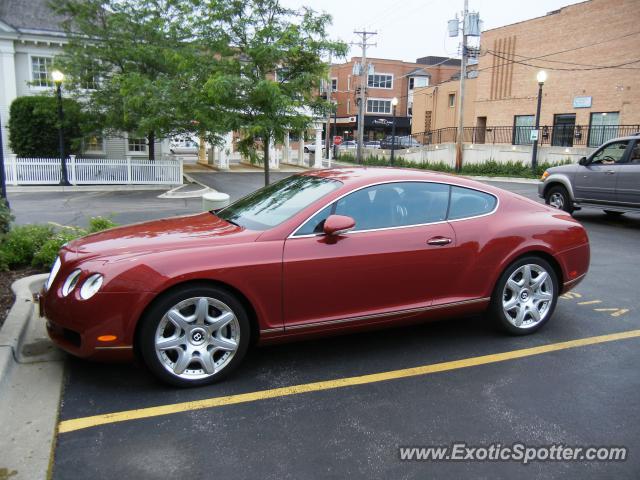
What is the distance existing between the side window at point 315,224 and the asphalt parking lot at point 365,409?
1.04 m

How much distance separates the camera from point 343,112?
242 ft

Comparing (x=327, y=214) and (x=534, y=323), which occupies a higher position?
(x=327, y=214)

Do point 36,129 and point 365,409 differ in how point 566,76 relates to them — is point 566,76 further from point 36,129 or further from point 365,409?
point 365,409

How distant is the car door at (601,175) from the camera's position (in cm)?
1112

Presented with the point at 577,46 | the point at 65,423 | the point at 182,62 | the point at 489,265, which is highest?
the point at 577,46

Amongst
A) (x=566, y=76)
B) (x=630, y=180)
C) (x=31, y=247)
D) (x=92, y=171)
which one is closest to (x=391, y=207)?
(x=31, y=247)

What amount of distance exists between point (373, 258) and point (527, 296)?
5.33ft

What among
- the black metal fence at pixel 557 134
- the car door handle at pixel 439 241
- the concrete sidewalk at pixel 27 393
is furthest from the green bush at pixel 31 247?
the black metal fence at pixel 557 134

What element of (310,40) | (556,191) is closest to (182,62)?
(310,40)

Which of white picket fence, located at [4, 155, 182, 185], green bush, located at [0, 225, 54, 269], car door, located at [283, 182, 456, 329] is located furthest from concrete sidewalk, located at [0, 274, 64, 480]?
white picket fence, located at [4, 155, 182, 185]

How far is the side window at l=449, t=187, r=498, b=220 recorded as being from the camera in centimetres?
473

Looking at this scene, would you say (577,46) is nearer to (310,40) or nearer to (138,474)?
(310,40)

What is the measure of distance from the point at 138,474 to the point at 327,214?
219 cm

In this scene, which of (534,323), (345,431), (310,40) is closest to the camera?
(345,431)
